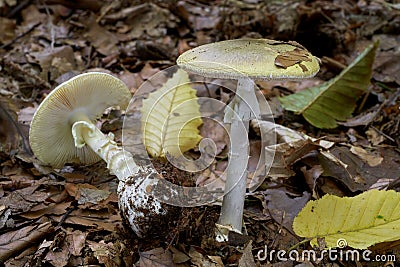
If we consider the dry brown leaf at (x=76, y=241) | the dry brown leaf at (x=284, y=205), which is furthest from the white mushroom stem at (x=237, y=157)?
the dry brown leaf at (x=76, y=241)

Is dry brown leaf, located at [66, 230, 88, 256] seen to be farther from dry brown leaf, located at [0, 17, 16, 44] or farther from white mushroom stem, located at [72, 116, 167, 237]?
dry brown leaf, located at [0, 17, 16, 44]

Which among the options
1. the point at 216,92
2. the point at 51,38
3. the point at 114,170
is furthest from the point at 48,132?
the point at 51,38

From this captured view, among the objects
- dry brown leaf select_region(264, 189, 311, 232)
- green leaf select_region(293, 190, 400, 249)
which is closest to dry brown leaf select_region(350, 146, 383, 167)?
dry brown leaf select_region(264, 189, 311, 232)

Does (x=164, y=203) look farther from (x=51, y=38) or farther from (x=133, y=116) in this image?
(x=51, y=38)

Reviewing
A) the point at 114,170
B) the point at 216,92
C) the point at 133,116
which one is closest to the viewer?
the point at 114,170

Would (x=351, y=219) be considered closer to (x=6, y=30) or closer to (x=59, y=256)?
(x=59, y=256)

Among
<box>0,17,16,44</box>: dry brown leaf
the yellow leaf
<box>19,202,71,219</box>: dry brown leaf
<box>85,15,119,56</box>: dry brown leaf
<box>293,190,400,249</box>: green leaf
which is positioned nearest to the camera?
<box>293,190,400,249</box>: green leaf
